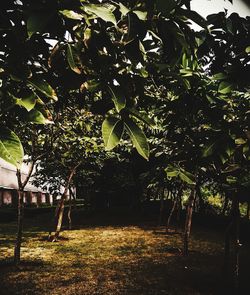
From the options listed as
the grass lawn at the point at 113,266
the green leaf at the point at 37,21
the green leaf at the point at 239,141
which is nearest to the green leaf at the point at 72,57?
the green leaf at the point at 37,21

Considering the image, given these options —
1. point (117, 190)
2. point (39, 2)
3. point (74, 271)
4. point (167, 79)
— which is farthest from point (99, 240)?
point (117, 190)

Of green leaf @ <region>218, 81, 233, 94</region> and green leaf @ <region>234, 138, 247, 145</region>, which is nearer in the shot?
green leaf @ <region>218, 81, 233, 94</region>

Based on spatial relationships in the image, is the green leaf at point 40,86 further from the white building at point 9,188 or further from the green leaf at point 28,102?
the white building at point 9,188

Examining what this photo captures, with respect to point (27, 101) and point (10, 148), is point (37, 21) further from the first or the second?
point (10, 148)

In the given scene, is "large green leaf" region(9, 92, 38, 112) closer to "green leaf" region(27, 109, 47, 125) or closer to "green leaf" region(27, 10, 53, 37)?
"green leaf" region(27, 109, 47, 125)

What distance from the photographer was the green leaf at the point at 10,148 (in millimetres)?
1119

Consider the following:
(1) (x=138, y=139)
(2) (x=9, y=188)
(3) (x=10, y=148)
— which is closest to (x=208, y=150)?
(1) (x=138, y=139)

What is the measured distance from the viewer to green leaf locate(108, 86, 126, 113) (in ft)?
4.28

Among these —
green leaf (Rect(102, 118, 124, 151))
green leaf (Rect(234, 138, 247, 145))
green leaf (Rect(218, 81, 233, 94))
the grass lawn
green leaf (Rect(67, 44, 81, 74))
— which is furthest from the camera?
the grass lawn

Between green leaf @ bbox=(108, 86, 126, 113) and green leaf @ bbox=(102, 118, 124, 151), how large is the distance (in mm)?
63

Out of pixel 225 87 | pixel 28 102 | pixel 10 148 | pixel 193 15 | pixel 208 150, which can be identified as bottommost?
pixel 10 148

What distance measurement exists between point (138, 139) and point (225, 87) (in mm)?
828

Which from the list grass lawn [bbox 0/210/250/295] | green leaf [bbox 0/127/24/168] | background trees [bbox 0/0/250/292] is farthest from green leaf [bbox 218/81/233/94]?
grass lawn [bbox 0/210/250/295]

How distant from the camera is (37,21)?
115 cm
